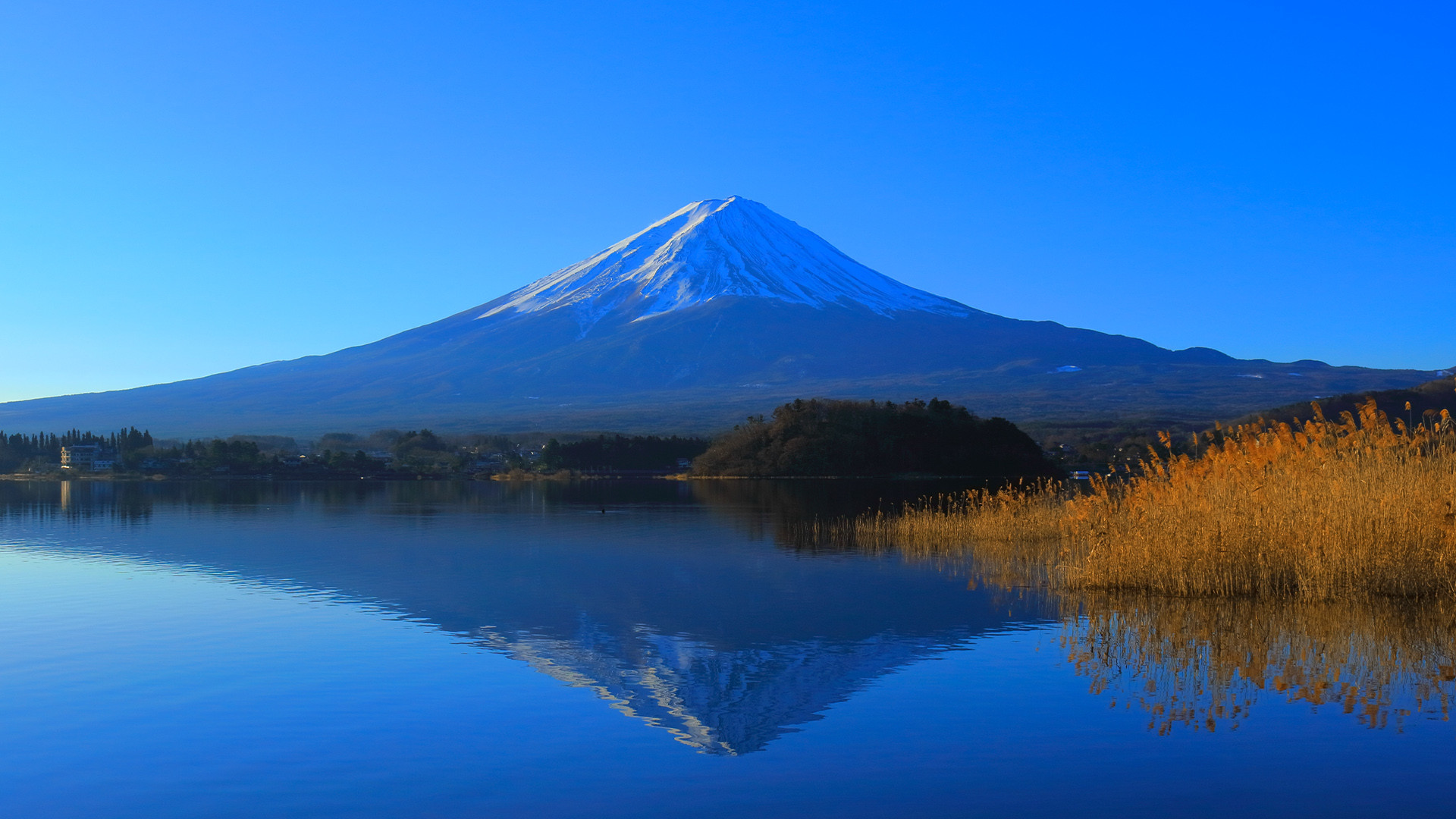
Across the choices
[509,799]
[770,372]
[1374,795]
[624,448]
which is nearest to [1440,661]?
[1374,795]

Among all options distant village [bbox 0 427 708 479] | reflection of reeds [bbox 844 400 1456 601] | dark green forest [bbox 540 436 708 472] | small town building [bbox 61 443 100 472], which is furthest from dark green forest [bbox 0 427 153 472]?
reflection of reeds [bbox 844 400 1456 601]

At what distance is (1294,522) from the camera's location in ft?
44.2

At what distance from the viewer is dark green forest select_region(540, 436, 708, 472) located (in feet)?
263

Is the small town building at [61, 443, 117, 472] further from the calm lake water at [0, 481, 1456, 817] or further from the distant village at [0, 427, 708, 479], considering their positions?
the calm lake water at [0, 481, 1456, 817]

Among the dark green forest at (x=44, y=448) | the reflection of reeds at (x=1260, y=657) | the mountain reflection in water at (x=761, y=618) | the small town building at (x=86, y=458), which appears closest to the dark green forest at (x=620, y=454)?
the dark green forest at (x=44, y=448)

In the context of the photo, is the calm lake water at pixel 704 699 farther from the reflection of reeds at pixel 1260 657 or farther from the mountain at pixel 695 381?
the mountain at pixel 695 381

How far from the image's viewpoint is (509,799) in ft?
22.7

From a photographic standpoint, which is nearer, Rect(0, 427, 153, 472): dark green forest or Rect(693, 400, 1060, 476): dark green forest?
Rect(693, 400, 1060, 476): dark green forest

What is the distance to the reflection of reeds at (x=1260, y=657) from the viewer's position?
873 cm

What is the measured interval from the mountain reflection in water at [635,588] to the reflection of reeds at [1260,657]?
4.75 ft

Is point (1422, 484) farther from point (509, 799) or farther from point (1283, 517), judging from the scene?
point (509, 799)

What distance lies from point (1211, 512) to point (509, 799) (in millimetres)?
9993

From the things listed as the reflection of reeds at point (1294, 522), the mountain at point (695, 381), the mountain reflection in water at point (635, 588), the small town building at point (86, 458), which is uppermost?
the mountain at point (695, 381)

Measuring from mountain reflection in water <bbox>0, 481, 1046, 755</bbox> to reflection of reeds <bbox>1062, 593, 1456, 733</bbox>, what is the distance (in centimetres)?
145
